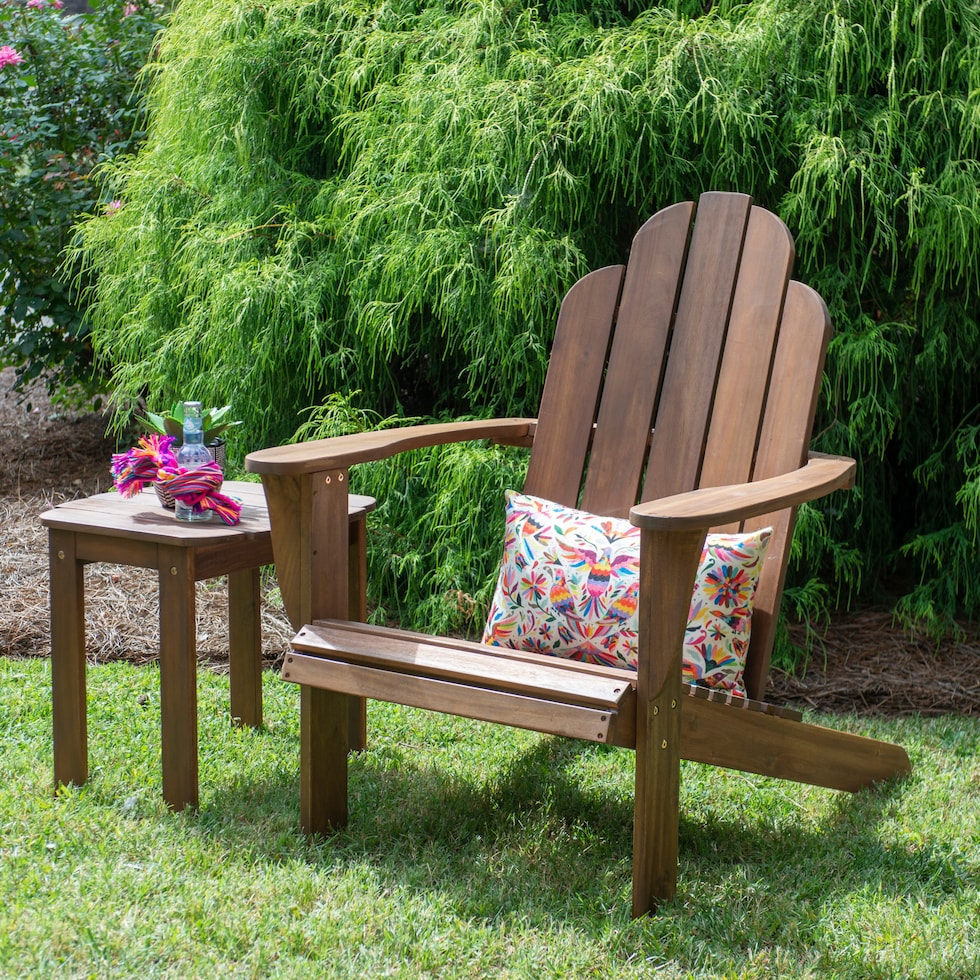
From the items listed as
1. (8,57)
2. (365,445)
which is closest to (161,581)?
(365,445)

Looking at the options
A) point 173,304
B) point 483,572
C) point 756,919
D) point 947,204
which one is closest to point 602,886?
point 756,919

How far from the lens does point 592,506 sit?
2.42 m

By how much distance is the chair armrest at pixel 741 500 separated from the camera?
5.38 feet

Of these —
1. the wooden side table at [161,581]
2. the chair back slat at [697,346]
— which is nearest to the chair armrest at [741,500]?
the chair back slat at [697,346]

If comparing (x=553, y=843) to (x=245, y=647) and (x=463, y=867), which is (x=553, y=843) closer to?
(x=463, y=867)

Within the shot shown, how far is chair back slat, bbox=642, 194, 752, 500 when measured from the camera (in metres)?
2.35

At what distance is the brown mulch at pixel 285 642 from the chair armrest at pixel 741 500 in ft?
3.25

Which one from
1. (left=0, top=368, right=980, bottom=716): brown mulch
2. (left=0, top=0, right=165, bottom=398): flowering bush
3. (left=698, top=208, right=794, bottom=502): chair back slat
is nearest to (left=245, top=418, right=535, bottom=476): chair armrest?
(left=698, top=208, right=794, bottom=502): chair back slat

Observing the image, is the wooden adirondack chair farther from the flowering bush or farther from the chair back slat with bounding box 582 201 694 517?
the flowering bush

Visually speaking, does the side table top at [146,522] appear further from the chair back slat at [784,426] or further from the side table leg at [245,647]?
the chair back slat at [784,426]

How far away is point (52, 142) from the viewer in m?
4.84

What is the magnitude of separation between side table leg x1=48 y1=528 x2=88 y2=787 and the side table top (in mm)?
46

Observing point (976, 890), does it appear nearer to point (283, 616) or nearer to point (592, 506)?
point (592, 506)

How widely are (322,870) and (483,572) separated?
129cm
